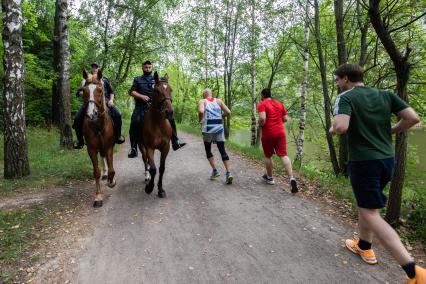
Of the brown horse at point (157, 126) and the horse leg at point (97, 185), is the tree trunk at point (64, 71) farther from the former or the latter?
the brown horse at point (157, 126)

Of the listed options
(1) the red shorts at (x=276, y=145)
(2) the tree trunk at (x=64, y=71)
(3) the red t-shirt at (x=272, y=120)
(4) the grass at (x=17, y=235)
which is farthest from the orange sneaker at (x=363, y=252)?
(2) the tree trunk at (x=64, y=71)

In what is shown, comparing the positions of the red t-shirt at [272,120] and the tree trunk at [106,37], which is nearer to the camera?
the red t-shirt at [272,120]

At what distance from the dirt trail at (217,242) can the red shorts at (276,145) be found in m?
0.93

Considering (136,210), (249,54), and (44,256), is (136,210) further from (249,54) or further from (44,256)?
(249,54)

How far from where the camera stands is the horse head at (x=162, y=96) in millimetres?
6438

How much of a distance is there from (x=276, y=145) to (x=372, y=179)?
157 inches

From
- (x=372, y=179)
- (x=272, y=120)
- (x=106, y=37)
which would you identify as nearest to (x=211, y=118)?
(x=272, y=120)

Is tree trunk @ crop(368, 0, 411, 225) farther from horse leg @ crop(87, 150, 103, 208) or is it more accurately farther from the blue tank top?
horse leg @ crop(87, 150, 103, 208)

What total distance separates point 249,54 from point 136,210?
47.7 feet

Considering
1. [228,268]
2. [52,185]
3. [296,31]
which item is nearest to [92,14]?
[296,31]

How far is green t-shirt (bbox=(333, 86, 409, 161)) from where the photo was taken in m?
3.76

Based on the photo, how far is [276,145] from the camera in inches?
304

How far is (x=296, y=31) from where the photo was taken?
51.3 ft

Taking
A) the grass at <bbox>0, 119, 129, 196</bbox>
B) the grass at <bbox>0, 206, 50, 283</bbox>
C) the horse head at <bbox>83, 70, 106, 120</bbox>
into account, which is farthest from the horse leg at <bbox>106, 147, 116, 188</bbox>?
the grass at <bbox>0, 206, 50, 283</bbox>
